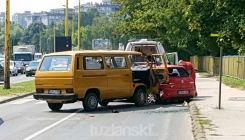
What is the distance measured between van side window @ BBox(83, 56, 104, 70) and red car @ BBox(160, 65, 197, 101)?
3.47 meters

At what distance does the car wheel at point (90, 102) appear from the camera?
64.4 ft

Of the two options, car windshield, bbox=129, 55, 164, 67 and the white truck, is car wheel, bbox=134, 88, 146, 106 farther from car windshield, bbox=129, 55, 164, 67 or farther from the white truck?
the white truck

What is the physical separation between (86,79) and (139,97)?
2.95m

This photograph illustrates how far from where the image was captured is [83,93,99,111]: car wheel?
64.4 ft

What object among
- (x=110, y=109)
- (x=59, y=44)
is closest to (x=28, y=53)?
(x=59, y=44)

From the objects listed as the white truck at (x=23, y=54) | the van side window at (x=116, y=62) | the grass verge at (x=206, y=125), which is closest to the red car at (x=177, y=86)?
the van side window at (x=116, y=62)

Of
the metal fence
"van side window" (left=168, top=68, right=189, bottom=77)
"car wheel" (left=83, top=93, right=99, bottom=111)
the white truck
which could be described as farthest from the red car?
the white truck

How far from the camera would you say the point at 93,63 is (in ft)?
65.4

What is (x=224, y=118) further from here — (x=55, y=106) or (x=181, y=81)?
(x=181, y=81)

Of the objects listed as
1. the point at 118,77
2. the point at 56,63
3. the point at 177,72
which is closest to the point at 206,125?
the point at 118,77

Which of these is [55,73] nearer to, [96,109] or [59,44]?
[96,109]

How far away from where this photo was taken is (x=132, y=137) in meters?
13.7

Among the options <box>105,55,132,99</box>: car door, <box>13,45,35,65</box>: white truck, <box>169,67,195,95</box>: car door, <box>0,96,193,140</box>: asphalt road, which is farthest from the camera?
<box>13,45,35,65</box>: white truck

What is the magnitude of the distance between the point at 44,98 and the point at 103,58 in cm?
242
